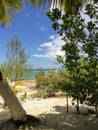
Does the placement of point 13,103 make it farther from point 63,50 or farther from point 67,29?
point 67,29

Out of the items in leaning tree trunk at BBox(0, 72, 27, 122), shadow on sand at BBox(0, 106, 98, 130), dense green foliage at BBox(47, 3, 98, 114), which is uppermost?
dense green foliage at BBox(47, 3, 98, 114)

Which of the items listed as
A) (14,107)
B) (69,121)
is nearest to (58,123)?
(69,121)

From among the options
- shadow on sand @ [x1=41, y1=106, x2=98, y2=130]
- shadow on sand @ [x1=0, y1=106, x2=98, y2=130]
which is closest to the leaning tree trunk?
shadow on sand @ [x1=0, y1=106, x2=98, y2=130]

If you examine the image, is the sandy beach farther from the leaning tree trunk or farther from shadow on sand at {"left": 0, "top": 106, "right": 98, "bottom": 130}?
the leaning tree trunk

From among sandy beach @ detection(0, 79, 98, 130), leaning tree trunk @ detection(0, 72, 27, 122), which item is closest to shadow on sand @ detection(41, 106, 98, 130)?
sandy beach @ detection(0, 79, 98, 130)

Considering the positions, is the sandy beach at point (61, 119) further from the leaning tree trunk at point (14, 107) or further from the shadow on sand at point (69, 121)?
the leaning tree trunk at point (14, 107)

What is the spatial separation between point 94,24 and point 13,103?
3678 mm

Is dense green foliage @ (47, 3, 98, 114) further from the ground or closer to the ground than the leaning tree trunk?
further from the ground

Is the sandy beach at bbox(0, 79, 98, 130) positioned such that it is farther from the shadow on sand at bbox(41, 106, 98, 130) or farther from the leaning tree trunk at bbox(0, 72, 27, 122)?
the leaning tree trunk at bbox(0, 72, 27, 122)

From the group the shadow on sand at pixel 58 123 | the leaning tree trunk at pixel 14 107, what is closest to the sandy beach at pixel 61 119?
the shadow on sand at pixel 58 123

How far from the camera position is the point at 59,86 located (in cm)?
885

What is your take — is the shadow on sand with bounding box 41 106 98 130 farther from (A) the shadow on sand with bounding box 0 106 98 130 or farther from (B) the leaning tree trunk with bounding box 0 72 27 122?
(B) the leaning tree trunk with bounding box 0 72 27 122

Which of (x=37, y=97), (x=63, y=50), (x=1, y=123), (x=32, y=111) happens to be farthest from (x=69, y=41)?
(x=37, y=97)

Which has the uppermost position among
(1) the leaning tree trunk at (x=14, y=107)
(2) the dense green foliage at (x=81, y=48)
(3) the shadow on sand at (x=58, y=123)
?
(2) the dense green foliage at (x=81, y=48)
